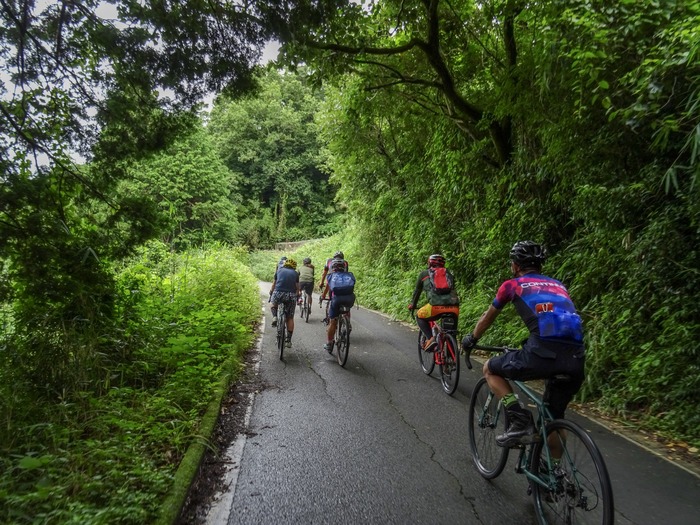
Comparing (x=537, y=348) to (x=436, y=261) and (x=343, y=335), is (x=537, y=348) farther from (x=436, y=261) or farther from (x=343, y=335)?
(x=343, y=335)

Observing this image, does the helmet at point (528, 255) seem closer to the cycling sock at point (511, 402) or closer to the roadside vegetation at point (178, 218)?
the cycling sock at point (511, 402)

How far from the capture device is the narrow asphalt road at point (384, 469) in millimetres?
3070

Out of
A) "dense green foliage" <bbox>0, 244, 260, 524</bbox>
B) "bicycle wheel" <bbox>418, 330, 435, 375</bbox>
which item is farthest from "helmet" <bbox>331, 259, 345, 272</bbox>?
"dense green foliage" <bbox>0, 244, 260, 524</bbox>

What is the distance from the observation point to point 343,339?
738 cm

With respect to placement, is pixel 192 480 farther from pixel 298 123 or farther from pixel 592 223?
pixel 298 123

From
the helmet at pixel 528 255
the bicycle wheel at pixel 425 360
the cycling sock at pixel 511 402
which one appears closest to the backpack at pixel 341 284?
the bicycle wheel at pixel 425 360

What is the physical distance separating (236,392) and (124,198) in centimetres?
300

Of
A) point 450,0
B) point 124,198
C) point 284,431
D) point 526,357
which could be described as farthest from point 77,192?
point 450,0

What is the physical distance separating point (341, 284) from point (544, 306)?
488cm

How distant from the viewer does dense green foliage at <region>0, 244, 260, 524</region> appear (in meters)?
2.84

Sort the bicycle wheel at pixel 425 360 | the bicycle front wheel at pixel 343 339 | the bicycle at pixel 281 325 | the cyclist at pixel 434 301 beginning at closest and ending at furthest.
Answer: the cyclist at pixel 434 301 < the bicycle wheel at pixel 425 360 < the bicycle front wheel at pixel 343 339 < the bicycle at pixel 281 325

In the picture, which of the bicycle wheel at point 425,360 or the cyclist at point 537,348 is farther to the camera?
the bicycle wheel at point 425,360

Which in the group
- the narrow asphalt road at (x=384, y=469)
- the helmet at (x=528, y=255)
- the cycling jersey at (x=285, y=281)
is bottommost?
the narrow asphalt road at (x=384, y=469)

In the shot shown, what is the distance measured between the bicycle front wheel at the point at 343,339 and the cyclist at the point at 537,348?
405 centimetres
